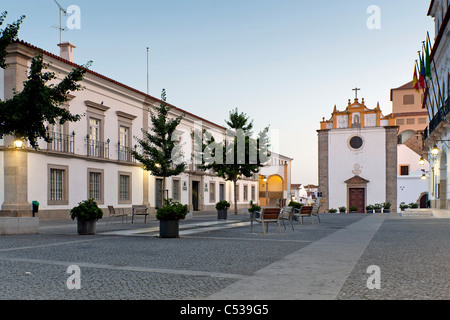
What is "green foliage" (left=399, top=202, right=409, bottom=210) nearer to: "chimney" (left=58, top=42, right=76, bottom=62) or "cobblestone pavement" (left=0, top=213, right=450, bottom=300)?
"chimney" (left=58, top=42, right=76, bottom=62)

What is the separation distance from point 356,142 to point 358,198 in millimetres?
6196

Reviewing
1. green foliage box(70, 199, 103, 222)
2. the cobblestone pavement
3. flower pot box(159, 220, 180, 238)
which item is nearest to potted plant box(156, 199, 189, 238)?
flower pot box(159, 220, 180, 238)

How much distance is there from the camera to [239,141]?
30.1m

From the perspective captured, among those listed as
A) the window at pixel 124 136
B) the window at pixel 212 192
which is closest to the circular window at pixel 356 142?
the window at pixel 212 192

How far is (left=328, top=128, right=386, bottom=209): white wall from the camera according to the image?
47.8 meters

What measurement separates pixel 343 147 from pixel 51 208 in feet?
115

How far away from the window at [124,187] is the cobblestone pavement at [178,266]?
1711 centimetres

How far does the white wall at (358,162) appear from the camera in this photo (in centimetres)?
4781

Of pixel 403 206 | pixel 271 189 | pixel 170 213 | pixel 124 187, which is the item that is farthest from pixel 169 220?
pixel 271 189

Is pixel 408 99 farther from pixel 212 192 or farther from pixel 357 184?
pixel 212 192

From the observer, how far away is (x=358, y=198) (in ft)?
159
